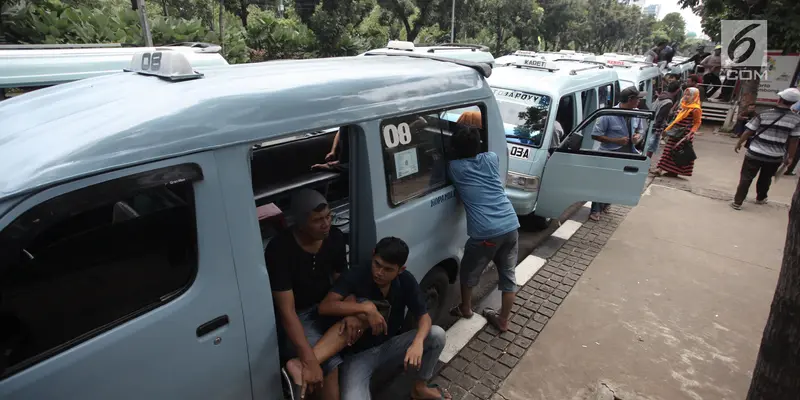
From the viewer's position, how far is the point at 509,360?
3.45 meters

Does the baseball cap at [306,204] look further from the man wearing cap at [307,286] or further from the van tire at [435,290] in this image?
the van tire at [435,290]

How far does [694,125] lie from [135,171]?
8.09 m

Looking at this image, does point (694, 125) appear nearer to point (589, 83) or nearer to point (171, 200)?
point (589, 83)

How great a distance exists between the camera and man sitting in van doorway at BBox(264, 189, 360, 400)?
7.44 feet

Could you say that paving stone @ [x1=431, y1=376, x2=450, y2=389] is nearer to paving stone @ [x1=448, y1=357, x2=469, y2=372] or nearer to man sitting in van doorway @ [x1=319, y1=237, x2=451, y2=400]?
paving stone @ [x1=448, y1=357, x2=469, y2=372]

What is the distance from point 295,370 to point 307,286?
0.46m

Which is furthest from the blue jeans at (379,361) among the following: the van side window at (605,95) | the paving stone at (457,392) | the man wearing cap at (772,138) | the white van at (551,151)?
the man wearing cap at (772,138)

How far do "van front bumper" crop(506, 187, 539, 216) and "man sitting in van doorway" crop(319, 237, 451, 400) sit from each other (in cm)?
278

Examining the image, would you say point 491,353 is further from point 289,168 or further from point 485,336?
point 289,168

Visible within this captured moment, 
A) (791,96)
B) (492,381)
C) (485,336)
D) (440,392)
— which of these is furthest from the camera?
(791,96)

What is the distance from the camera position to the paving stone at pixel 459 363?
336 cm

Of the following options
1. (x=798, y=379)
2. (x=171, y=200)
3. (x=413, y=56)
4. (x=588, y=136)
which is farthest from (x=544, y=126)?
(x=171, y=200)

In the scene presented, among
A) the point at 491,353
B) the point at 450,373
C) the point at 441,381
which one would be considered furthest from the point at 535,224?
the point at 441,381

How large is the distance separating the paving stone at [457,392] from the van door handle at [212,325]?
176 centimetres
